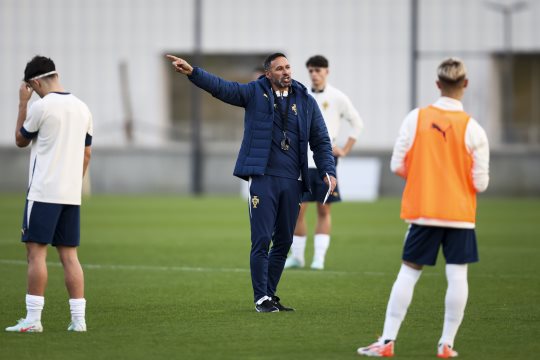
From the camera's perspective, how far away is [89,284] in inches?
433

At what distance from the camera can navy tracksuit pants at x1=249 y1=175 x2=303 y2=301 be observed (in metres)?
9.08

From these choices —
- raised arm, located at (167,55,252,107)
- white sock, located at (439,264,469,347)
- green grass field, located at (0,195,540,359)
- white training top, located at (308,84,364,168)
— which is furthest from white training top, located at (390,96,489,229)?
white training top, located at (308,84,364,168)

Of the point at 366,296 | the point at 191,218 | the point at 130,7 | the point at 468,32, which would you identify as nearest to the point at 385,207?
the point at 191,218

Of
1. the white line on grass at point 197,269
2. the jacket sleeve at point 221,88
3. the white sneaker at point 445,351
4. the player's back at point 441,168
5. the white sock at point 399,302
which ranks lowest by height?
the white line on grass at point 197,269

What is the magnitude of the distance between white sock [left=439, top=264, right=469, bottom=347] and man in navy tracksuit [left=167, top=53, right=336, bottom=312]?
2.10 meters

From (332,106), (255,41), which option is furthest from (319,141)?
(255,41)

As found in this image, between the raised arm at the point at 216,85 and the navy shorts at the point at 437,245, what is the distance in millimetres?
2412

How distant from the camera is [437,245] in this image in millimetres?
7078

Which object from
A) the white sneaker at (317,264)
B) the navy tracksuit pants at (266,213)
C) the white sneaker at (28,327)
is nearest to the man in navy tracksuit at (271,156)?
the navy tracksuit pants at (266,213)

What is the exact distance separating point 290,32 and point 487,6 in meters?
5.59

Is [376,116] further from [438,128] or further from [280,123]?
[438,128]

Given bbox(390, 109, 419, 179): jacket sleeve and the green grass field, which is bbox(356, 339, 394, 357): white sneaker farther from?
bbox(390, 109, 419, 179): jacket sleeve

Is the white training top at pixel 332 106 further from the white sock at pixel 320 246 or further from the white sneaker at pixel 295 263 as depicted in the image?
the white sneaker at pixel 295 263

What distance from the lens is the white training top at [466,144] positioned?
7000 mm
